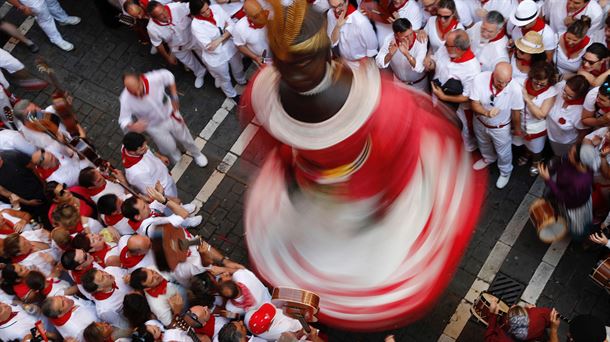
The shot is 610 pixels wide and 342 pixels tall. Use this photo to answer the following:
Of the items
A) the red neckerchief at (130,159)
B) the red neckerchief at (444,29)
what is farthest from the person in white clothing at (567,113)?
the red neckerchief at (130,159)

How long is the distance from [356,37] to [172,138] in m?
2.57

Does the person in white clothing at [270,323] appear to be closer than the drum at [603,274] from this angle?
Yes

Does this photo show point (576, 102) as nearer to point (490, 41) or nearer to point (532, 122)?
point (532, 122)

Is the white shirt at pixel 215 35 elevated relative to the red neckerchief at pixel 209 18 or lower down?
lower down

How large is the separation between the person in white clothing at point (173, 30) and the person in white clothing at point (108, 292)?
130 inches

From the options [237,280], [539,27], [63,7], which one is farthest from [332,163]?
[63,7]

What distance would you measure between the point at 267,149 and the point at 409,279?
4.87 feet

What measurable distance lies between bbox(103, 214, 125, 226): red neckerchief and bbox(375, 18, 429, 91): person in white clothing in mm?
3480

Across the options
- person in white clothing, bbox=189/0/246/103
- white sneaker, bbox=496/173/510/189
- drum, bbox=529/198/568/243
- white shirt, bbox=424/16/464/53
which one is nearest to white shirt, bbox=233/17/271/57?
person in white clothing, bbox=189/0/246/103

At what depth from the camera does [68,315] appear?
704 centimetres

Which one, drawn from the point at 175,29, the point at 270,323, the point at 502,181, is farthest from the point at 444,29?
the point at 270,323

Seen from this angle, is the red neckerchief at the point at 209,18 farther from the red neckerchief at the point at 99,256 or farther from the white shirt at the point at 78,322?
the white shirt at the point at 78,322

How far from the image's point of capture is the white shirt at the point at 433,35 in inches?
333

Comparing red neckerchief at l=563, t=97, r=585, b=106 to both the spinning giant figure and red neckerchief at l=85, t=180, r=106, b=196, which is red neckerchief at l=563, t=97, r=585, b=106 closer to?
the spinning giant figure
